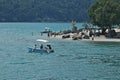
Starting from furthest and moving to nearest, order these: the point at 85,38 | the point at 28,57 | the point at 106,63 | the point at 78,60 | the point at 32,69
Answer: the point at 85,38 → the point at 28,57 → the point at 78,60 → the point at 106,63 → the point at 32,69

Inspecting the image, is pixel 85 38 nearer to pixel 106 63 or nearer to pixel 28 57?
pixel 28 57

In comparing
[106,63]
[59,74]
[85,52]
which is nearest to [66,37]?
[85,52]

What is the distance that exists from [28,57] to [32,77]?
31.8 metres

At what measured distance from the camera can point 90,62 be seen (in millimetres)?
93000

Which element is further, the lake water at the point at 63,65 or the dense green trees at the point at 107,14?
the dense green trees at the point at 107,14

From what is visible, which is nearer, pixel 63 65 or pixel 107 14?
pixel 63 65

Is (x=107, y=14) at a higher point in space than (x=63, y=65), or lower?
higher

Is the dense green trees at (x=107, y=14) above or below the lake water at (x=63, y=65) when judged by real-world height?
above

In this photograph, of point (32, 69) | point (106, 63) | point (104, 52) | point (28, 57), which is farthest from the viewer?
point (104, 52)

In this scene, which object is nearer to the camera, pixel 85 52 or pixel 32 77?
pixel 32 77

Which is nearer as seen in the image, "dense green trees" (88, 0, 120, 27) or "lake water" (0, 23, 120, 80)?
"lake water" (0, 23, 120, 80)

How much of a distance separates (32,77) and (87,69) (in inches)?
528

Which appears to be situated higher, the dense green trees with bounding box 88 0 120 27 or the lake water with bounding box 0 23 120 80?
the dense green trees with bounding box 88 0 120 27

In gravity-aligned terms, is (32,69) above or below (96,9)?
below
